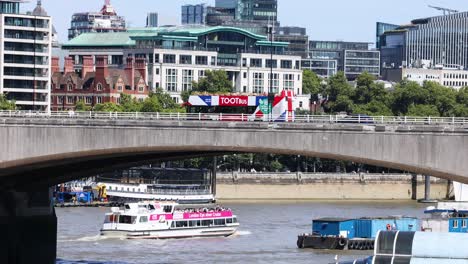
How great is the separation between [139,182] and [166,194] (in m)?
7.82

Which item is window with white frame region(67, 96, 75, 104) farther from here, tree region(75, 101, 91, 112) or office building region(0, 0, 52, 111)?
office building region(0, 0, 52, 111)

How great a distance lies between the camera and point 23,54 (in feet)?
573

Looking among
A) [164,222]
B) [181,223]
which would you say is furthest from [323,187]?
[164,222]

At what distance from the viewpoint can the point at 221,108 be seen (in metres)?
76.1

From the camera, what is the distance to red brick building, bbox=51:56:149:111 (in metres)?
192

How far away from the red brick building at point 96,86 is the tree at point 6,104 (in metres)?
26.6

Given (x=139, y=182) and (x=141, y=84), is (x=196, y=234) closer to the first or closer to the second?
(x=139, y=182)

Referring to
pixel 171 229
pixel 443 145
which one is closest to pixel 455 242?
pixel 443 145

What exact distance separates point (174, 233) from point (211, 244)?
449 cm

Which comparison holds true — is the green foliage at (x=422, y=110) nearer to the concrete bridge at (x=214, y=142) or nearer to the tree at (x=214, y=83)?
the tree at (x=214, y=83)

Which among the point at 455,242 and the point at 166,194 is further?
the point at 166,194

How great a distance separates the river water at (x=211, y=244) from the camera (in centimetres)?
8675

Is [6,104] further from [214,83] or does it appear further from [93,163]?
[93,163]

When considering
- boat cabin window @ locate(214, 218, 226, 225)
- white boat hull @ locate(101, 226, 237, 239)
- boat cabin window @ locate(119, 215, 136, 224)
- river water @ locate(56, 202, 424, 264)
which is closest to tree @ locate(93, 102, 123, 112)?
river water @ locate(56, 202, 424, 264)
